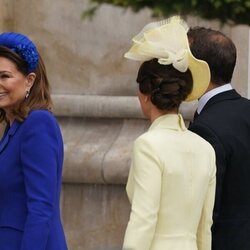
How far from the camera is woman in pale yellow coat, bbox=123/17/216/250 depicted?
3674 mm

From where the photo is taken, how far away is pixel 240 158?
14.2 ft

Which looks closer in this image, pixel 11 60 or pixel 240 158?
pixel 11 60

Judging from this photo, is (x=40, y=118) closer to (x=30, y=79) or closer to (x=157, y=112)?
(x=30, y=79)

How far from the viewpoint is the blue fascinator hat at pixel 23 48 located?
13.2 feet

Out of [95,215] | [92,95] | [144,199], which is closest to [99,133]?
[92,95]

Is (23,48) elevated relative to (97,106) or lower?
elevated

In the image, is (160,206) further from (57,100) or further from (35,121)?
(57,100)

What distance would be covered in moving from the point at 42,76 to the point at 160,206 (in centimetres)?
72

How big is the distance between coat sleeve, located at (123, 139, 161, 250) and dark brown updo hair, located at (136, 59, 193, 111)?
19cm

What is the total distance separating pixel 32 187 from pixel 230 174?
2.86 ft

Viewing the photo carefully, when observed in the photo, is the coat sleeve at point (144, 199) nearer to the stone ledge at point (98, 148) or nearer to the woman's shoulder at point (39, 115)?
the woman's shoulder at point (39, 115)

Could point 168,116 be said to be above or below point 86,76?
above

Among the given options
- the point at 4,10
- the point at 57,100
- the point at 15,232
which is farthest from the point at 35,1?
the point at 15,232

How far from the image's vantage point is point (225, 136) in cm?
429
